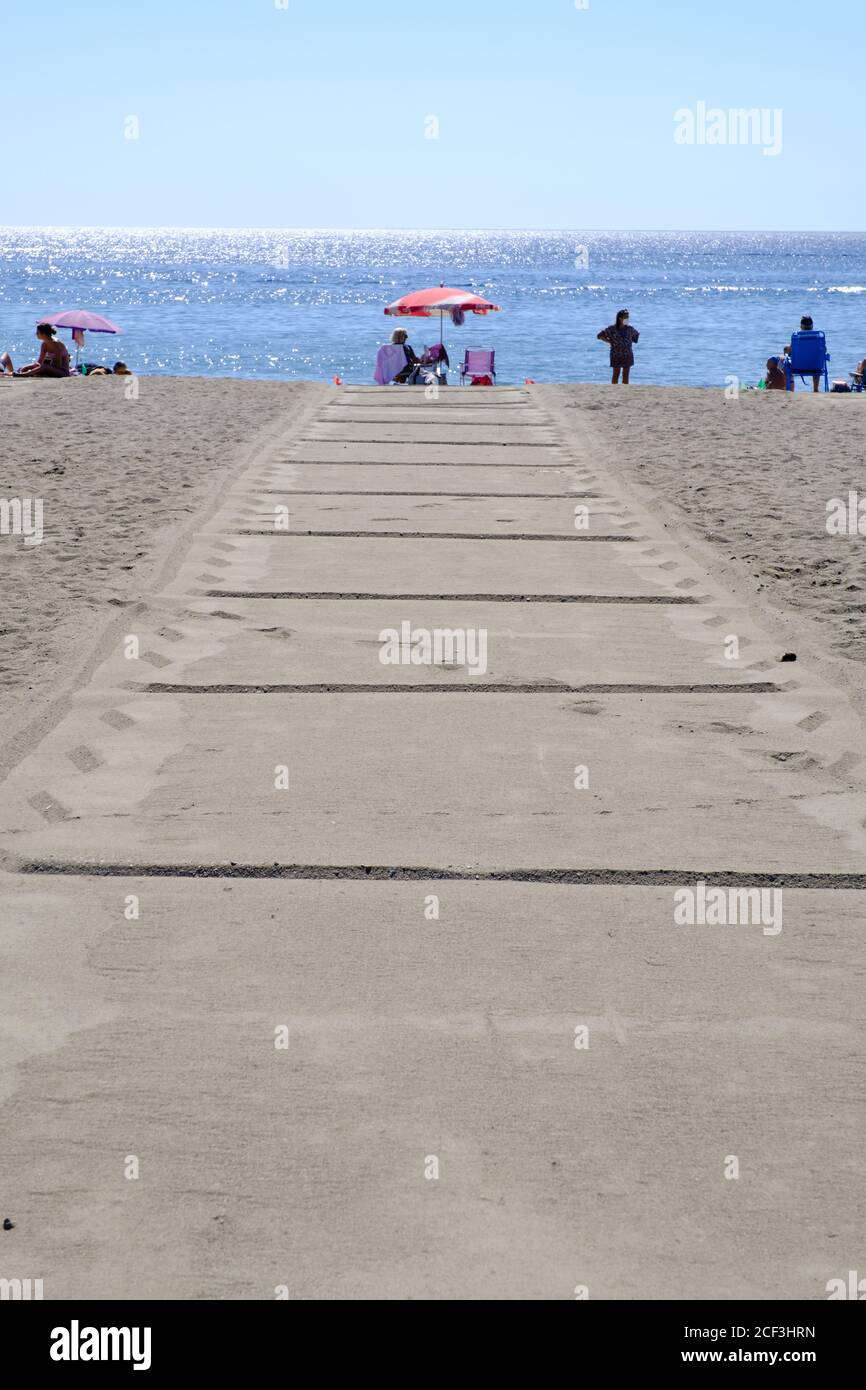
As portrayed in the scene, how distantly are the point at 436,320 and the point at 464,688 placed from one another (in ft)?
175

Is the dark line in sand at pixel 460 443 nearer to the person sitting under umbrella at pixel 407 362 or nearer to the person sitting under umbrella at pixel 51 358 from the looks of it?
the person sitting under umbrella at pixel 51 358

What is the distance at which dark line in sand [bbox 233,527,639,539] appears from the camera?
30.3ft

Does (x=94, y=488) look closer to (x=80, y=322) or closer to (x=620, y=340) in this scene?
(x=620, y=340)

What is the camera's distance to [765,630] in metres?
7.08

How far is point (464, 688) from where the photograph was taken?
242 inches

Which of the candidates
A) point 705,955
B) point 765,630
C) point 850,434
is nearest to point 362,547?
point 765,630

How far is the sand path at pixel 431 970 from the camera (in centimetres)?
278

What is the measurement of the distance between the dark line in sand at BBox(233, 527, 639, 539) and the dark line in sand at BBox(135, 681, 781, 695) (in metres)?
3.20

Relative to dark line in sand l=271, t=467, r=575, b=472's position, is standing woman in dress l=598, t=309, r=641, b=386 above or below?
above

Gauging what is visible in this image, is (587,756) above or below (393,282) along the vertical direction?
below

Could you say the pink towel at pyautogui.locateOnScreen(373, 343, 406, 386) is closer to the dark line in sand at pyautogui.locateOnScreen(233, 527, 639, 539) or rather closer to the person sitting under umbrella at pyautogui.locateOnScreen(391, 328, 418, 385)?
the person sitting under umbrella at pyautogui.locateOnScreen(391, 328, 418, 385)

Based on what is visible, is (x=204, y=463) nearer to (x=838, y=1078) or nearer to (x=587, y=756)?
(x=587, y=756)

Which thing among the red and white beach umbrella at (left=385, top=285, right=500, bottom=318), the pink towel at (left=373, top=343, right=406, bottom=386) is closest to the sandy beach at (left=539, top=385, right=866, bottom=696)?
the pink towel at (left=373, top=343, right=406, bottom=386)

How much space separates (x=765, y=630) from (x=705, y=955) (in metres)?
3.48
